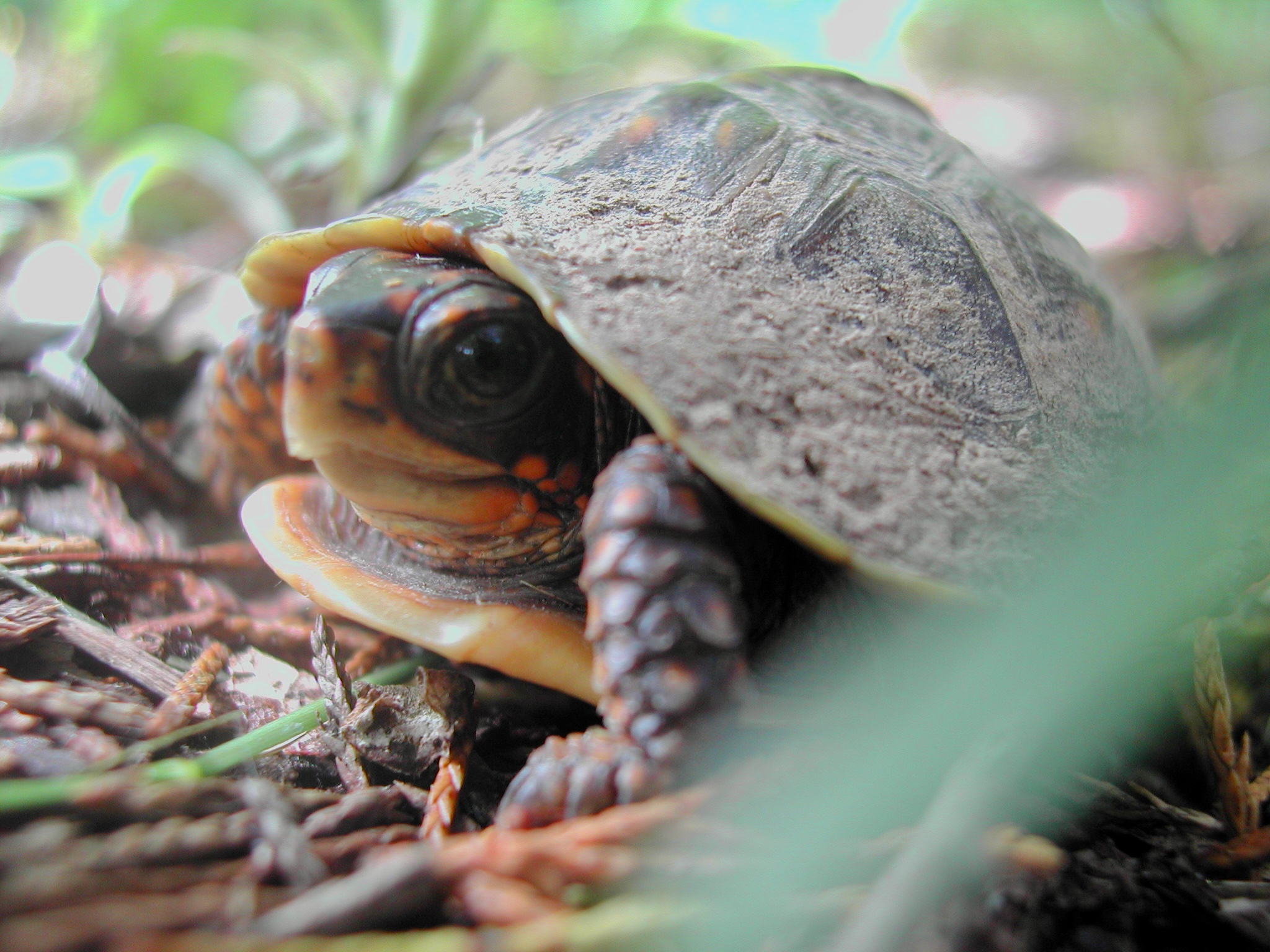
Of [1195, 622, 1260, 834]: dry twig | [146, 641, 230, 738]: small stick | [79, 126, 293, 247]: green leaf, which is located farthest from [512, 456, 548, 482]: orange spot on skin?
[79, 126, 293, 247]: green leaf

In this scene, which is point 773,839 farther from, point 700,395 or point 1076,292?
point 1076,292

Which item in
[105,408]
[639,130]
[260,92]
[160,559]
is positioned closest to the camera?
[639,130]

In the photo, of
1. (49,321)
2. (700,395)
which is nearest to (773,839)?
(700,395)

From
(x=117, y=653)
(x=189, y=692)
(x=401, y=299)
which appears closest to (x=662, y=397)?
(x=401, y=299)

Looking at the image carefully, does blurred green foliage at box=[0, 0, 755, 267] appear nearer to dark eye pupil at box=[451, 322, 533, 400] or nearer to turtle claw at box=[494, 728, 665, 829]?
dark eye pupil at box=[451, 322, 533, 400]

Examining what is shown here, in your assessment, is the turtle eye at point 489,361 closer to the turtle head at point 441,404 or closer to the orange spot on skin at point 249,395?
the turtle head at point 441,404

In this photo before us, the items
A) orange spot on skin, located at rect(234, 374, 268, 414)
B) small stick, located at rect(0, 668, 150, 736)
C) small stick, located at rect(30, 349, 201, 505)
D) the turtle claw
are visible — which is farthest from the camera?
small stick, located at rect(30, 349, 201, 505)

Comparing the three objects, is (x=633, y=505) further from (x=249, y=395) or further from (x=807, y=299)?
(x=249, y=395)
